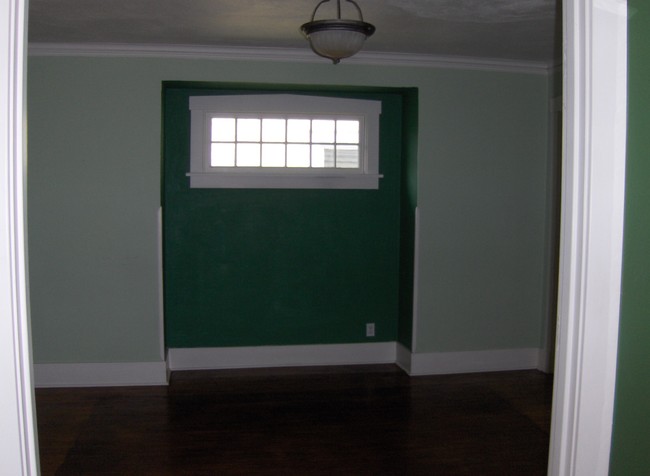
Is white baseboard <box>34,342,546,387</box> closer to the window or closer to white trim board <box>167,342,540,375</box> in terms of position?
white trim board <box>167,342,540,375</box>

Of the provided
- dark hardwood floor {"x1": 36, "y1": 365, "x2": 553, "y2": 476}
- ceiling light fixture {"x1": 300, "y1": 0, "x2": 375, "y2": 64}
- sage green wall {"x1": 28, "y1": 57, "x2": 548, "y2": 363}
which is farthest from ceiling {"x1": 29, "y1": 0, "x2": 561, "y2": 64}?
dark hardwood floor {"x1": 36, "y1": 365, "x2": 553, "y2": 476}

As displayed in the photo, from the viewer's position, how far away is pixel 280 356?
509cm

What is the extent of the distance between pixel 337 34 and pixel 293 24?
3.58 feet

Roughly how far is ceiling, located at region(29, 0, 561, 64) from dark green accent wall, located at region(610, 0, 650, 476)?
2.18 m

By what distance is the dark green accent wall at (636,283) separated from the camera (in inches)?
48.3

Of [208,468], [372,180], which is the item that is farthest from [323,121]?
[208,468]

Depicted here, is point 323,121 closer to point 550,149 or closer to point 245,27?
point 245,27

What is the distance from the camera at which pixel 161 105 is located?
4.50 meters

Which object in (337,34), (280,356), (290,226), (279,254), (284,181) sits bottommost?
(280,356)

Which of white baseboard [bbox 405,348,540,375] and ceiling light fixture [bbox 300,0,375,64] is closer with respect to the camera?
ceiling light fixture [bbox 300,0,375,64]

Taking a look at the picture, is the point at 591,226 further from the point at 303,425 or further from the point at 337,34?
the point at 303,425

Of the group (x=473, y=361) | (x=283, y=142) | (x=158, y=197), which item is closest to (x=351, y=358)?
(x=473, y=361)

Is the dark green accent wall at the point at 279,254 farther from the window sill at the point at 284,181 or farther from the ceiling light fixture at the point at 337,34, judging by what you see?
the ceiling light fixture at the point at 337,34

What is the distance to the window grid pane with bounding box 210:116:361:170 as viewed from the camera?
4930 millimetres
